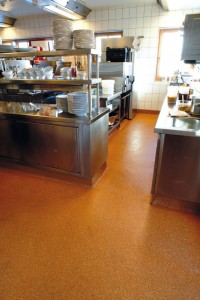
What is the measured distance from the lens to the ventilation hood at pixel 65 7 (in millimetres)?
3391

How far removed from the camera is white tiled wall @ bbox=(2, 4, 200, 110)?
4363 mm

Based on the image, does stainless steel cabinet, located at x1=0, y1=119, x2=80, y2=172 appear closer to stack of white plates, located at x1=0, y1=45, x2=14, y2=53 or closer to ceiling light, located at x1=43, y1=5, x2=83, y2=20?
stack of white plates, located at x1=0, y1=45, x2=14, y2=53

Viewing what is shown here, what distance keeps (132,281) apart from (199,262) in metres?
0.50

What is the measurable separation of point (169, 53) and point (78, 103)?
394cm

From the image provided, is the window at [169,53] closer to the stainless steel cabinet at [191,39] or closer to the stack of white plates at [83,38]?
the stainless steel cabinet at [191,39]

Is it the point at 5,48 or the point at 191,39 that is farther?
the point at 5,48

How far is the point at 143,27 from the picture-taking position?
456cm

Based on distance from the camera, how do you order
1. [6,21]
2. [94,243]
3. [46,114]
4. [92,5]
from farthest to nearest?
[6,21] < [92,5] < [46,114] < [94,243]

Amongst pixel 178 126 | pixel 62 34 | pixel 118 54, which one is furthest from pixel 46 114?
pixel 118 54

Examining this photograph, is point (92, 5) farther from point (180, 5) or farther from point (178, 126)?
point (178, 126)

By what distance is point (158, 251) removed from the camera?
4.56 feet

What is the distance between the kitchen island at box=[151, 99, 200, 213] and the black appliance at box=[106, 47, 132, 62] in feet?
8.39

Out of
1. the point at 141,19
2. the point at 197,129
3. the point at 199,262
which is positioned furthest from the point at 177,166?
the point at 141,19

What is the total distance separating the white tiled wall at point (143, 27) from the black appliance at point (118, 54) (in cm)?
106
